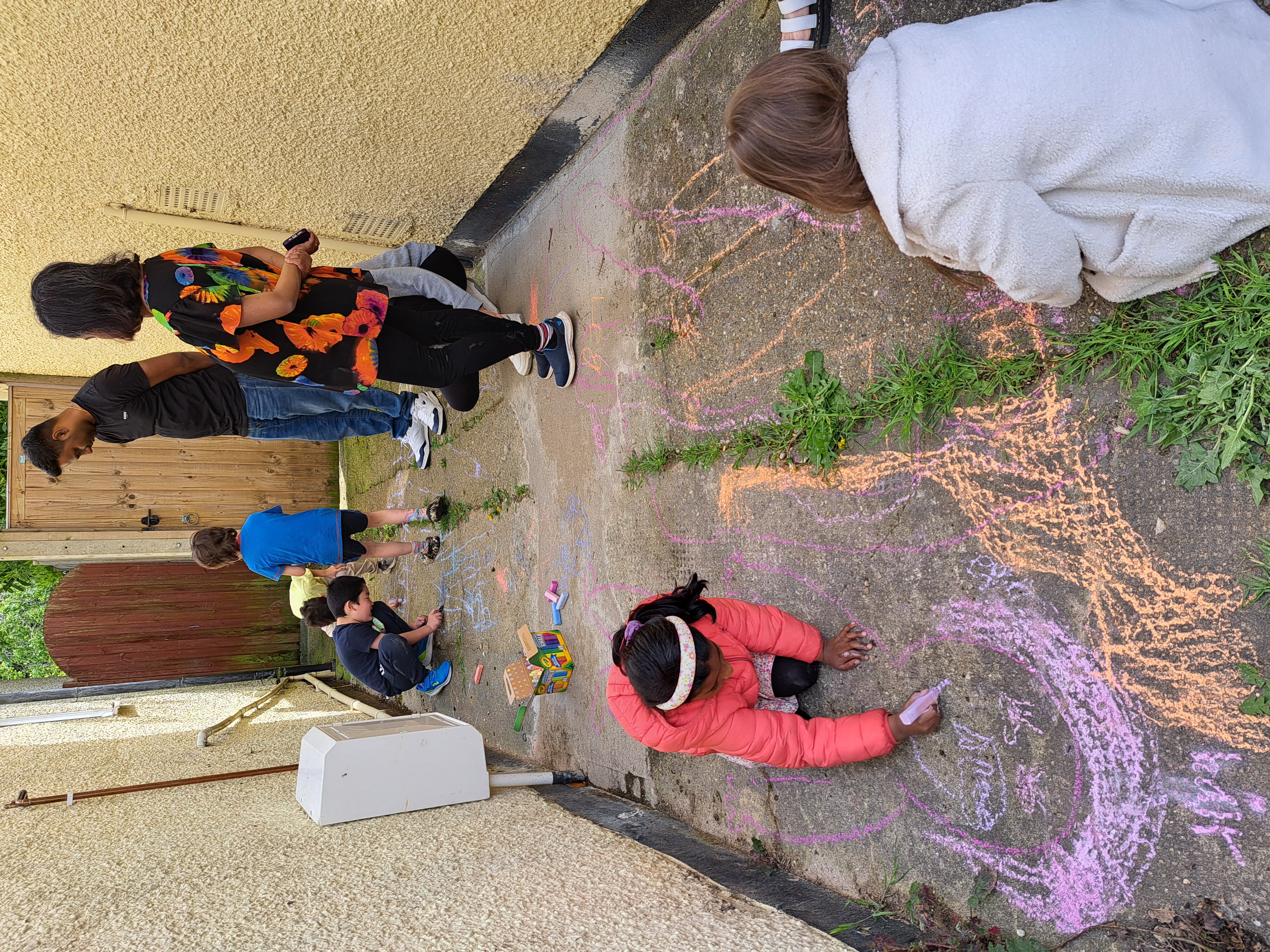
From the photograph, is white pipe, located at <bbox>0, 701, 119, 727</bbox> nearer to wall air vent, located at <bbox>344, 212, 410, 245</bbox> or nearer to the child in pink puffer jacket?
wall air vent, located at <bbox>344, 212, 410, 245</bbox>

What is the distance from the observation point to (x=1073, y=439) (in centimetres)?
194

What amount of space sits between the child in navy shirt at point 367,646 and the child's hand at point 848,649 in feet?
10.4

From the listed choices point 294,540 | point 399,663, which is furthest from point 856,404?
point 399,663

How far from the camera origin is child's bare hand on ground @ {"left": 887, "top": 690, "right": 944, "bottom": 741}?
2166 mm

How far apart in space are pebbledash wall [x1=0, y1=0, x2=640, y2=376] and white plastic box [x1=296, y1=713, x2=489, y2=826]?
8.97ft

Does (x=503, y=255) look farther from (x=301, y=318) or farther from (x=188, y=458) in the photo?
(x=188, y=458)

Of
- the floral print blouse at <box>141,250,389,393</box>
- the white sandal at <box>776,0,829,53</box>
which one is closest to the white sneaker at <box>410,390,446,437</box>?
the floral print blouse at <box>141,250,389,393</box>

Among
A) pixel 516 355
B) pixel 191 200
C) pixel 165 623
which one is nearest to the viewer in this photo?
pixel 191 200

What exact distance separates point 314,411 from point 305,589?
2.84 metres

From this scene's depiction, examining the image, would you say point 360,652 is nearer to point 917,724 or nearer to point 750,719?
point 750,719

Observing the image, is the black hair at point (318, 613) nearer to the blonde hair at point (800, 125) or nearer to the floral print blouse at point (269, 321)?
the floral print blouse at point (269, 321)

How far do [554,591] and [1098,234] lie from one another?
9.93ft

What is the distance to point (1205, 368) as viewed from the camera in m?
1.69

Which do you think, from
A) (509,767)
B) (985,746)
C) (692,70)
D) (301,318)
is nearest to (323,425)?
(301,318)
